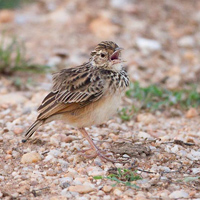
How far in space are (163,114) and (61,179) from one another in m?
3.02

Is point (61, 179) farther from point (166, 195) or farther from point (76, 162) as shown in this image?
point (166, 195)

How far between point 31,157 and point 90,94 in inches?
41.0

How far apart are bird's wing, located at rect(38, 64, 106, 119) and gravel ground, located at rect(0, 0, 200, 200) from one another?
0.57m

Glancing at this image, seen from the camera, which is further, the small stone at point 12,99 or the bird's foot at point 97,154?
the small stone at point 12,99

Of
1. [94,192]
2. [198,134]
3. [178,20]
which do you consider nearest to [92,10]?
[178,20]

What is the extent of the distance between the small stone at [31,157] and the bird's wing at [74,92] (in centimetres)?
46

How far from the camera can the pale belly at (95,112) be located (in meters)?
5.35

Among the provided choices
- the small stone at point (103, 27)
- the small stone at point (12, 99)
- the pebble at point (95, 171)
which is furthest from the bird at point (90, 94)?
the small stone at point (103, 27)

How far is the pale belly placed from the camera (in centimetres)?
535

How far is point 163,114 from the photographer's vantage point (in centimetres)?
750

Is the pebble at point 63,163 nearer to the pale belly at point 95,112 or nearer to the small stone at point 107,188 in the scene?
the pale belly at point 95,112

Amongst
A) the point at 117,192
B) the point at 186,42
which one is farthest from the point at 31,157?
the point at 186,42

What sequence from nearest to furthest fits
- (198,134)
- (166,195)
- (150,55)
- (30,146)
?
(166,195) < (30,146) < (198,134) < (150,55)

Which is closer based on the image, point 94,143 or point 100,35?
point 94,143
